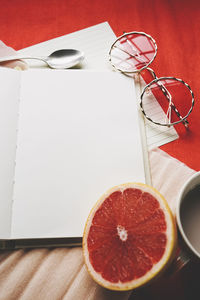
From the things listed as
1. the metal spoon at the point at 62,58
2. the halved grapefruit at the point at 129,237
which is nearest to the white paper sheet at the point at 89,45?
the metal spoon at the point at 62,58

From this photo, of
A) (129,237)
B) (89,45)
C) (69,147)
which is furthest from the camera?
(89,45)

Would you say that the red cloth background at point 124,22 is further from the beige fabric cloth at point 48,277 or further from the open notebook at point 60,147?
the beige fabric cloth at point 48,277

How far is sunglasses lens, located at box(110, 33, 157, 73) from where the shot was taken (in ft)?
1.93

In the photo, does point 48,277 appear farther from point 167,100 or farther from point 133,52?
point 133,52

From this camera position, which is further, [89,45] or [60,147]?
[89,45]

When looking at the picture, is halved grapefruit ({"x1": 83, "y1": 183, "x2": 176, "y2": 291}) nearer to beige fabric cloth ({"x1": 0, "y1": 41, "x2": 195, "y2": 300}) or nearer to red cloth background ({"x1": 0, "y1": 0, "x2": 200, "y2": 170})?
beige fabric cloth ({"x1": 0, "y1": 41, "x2": 195, "y2": 300})

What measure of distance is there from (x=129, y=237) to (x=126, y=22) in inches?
19.8

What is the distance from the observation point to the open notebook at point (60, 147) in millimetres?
447

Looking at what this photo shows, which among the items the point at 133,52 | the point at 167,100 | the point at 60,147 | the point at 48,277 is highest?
the point at 133,52

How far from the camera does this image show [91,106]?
0.53 metres

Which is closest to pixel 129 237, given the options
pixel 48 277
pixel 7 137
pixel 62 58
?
pixel 48 277

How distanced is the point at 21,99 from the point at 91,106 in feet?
0.46

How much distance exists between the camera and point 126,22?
2.11 feet

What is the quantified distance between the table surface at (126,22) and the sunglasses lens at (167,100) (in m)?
0.03
